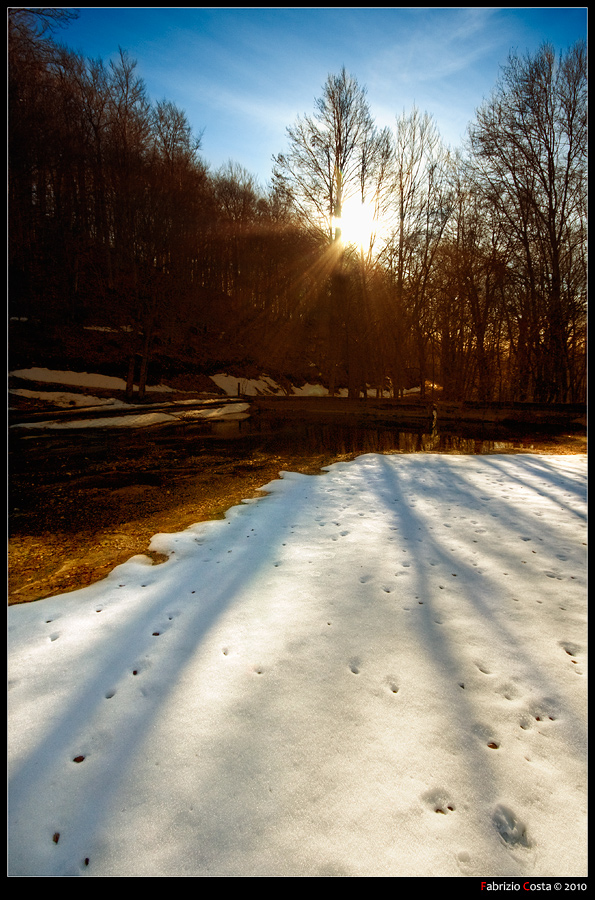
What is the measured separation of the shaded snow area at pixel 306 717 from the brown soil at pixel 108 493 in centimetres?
67

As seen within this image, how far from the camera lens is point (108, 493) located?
6.62m

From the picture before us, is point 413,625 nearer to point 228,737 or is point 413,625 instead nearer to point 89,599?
point 228,737

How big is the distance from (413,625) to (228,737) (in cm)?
145

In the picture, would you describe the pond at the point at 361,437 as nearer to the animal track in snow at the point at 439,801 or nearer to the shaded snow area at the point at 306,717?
the shaded snow area at the point at 306,717

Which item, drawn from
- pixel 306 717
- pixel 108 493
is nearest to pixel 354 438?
pixel 108 493

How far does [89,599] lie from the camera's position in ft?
10.3

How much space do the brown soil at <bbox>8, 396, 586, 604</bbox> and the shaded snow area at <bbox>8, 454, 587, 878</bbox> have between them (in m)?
0.67

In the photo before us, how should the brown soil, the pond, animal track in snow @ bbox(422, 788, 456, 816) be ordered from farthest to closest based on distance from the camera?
the pond → the brown soil → animal track in snow @ bbox(422, 788, 456, 816)

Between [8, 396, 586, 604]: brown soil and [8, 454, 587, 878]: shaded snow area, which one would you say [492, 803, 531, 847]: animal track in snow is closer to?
[8, 454, 587, 878]: shaded snow area

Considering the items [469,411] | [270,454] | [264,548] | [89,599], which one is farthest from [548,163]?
[89,599]

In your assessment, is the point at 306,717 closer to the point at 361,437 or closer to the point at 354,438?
the point at 354,438

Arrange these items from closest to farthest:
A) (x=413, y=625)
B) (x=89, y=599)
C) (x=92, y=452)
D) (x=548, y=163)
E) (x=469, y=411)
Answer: (x=413, y=625) → (x=89, y=599) → (x=92, y=452) → (x=548, y=163) → (x=469, y=411)

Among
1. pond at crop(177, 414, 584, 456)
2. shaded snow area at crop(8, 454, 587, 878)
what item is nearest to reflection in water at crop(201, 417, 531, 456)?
pond at crop(177, 414, 584, 456)

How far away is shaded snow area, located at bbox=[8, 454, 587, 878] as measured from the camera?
1435mm
